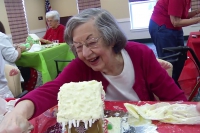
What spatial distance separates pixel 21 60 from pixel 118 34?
2622mm

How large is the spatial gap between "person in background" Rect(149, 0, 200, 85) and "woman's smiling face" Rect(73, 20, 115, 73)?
121 centimetres

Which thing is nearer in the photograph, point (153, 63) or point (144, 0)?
point (153, 63)

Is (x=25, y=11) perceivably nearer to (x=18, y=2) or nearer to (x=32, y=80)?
(x=18, y=2)

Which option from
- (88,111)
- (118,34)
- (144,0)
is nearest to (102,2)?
(144,0)

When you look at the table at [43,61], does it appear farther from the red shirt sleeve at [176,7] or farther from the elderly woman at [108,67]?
the elderly woman at [108,67]

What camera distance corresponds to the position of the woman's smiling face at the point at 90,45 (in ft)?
3.78

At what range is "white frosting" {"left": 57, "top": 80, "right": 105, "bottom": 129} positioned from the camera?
27.9 inches

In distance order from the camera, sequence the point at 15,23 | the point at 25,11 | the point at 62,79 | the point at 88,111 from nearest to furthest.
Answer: the point at 88,111
the point at 62,79
the point at 15,23
the point at 25,11

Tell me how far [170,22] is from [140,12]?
19.9ft

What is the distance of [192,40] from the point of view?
2926 millimetres

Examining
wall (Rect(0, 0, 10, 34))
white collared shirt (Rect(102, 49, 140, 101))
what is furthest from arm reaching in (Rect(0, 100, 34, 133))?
wall (Rect(0, 0, 10, 34))

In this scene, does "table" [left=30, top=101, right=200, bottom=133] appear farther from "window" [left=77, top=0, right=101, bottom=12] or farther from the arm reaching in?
"window" [left=77, top=0, right=101, bottom=12]

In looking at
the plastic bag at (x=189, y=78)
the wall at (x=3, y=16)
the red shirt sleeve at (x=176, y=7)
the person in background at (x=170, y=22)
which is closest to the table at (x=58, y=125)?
the person in background at (x=170, y=22)

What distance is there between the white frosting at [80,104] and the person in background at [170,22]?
5.25 feet
